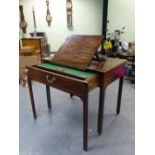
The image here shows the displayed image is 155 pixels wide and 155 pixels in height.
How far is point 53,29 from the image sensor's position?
5215 mm

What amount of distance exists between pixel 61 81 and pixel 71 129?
2.34 feet

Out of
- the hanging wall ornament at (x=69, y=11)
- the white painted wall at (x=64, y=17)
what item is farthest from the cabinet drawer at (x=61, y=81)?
the hanging wall ornament at (x=69, y=11)

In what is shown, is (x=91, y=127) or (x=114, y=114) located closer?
(x=91, y=127)

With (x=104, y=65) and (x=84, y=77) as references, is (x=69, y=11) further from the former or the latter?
(x=84, y=77)

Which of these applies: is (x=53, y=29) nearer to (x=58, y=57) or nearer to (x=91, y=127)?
(x=58, y=57)

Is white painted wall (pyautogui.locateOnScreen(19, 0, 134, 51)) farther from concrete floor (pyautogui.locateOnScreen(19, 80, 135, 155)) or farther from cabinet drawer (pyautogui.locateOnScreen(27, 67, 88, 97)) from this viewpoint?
cabinet drawer (pyautogui.locateOnScreen(27, 67, 88, 97))

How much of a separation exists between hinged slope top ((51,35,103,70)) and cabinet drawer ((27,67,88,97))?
21 centimetres

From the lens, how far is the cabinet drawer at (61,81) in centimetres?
142

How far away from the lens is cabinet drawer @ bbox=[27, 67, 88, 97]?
1419 millimetres

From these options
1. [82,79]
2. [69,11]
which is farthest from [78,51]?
[69,11]

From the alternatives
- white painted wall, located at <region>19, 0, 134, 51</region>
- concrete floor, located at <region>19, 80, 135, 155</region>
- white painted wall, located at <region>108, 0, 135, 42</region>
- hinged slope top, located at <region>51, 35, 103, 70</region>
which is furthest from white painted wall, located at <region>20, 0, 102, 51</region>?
hinged slope top, located at <region>51, 35, 103, 70</region>
